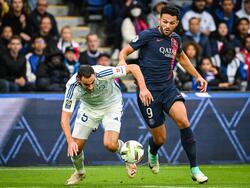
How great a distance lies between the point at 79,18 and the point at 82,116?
8885 millimetres

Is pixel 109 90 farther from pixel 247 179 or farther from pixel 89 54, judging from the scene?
pixel 89 54

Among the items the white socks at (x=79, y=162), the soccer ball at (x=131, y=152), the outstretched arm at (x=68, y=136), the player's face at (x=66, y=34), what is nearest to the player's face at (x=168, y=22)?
the soccer ball at (x=131, y=152)

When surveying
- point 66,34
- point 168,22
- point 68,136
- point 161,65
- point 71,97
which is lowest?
point 66,34

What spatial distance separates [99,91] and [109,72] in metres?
0.45

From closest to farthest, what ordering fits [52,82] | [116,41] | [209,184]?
[209,184], [52,82], [116,41]

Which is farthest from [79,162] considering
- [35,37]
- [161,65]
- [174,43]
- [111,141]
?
[35,37]

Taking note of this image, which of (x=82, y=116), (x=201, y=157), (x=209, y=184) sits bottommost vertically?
(x=201, y=157)

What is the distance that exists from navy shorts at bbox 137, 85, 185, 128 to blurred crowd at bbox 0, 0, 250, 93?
4948mm

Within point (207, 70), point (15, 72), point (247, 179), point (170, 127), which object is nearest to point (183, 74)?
point (207, 70)

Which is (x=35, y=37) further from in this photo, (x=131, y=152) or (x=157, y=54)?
(x=131, y=152)

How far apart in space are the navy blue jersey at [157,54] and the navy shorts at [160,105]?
0.09 meters

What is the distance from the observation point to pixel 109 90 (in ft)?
41.6

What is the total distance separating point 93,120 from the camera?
41.9 ft

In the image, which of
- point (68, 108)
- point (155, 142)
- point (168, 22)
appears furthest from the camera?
point (155, 142)
